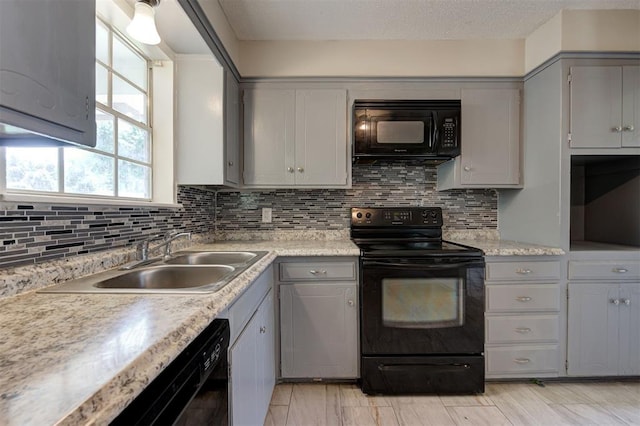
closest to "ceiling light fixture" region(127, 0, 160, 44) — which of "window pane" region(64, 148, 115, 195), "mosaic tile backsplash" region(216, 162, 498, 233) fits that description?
"window pane" region(64, 148, 115, 195)

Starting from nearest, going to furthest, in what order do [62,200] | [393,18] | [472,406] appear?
[62,200] < [472,406] < [393,18]

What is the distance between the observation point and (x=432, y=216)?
2.31 meters

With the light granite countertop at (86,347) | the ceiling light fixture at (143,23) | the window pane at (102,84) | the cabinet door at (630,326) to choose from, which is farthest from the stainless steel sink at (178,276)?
the cabinet door at (630,326)

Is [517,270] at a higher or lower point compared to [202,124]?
lower

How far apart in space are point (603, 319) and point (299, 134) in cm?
230

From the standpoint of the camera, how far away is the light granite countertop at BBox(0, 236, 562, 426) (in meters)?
0.39

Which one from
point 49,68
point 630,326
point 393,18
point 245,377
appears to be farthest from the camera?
point 393,18

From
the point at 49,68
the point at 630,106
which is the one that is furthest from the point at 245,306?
the point at 630,106

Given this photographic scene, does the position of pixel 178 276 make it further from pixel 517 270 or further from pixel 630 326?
pixel 630 326

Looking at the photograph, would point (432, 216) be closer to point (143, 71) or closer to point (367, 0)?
point (367, 0)

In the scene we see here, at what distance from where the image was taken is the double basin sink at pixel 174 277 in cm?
94

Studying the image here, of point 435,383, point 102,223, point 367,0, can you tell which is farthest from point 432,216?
point 102,223

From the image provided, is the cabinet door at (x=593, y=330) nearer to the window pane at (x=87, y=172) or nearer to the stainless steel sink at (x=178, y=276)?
the stainless steel sink at (x=178, y=276)

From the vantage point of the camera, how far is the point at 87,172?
50.7 inches
